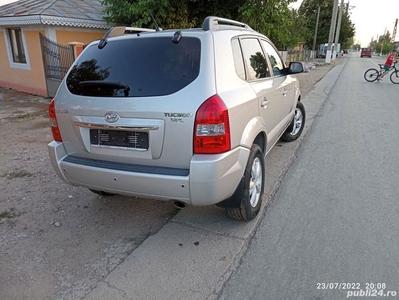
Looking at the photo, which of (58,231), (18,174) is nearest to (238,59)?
(58,231)

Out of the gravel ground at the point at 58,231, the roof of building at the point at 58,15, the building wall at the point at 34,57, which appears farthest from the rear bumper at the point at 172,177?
the building wall at the point at 34,57

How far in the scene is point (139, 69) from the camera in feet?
8.11

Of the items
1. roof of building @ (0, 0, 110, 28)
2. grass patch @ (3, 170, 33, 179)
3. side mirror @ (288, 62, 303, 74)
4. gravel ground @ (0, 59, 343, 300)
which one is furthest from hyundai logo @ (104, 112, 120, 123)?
roof of building @ (0, 0, 110, 28)

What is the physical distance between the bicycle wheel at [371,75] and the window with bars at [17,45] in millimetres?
16134

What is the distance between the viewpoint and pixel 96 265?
2461mm

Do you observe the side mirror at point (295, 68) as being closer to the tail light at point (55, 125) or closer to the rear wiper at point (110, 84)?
the rear wiper at point (110, 84)

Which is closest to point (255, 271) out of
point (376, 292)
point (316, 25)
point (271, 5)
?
point (376, 292)

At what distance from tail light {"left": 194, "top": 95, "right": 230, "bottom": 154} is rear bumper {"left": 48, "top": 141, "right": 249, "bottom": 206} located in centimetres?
7

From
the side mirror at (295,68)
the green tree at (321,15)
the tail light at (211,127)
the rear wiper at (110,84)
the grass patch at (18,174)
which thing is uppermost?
the green tree at (321,15)

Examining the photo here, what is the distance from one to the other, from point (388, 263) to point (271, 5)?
9.45m

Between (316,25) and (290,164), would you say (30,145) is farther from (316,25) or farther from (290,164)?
(316,25)

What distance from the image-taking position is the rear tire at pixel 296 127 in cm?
547

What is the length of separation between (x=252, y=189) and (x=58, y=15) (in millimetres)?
9224

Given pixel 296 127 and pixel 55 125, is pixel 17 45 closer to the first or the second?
pixel 55 125
